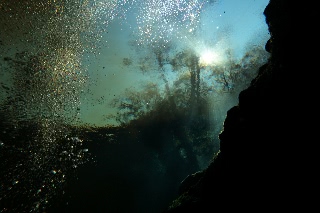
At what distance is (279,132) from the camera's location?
408 centimetres

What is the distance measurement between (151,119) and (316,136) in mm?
22330

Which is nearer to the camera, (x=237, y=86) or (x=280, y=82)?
(x=280, y=82)

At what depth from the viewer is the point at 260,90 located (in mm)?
4844

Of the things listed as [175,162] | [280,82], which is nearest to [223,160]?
[280,82]

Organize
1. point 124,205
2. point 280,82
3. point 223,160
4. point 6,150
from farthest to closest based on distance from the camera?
point 124,205, point 6,150, point 223,160, point 280,82

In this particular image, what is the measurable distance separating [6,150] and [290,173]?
17440 millimetres

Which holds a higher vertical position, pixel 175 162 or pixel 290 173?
pixel 175 162

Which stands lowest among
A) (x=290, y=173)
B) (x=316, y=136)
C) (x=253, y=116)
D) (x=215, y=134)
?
(x=290, y=173)

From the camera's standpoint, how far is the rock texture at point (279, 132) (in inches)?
138

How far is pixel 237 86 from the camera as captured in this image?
27359 mm

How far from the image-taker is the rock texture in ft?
11.5

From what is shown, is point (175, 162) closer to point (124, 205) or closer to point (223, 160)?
point (124, 205)

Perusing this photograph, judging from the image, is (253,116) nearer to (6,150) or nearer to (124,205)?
(6,150)

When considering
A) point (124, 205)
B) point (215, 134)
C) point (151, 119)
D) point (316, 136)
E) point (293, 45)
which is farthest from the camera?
point (215, 134)
